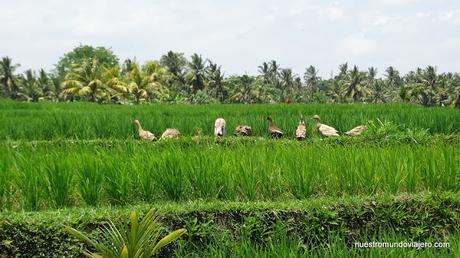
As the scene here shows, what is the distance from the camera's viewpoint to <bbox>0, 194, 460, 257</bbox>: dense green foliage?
294cm

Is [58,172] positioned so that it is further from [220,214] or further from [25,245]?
[220,214]

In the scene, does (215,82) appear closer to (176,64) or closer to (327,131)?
(176,64)

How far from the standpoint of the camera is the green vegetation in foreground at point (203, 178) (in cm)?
350

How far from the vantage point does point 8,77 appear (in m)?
35.1

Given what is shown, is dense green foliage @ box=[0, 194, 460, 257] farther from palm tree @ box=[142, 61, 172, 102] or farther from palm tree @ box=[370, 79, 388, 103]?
palm tree @ box=[370, 79, 388, 103]

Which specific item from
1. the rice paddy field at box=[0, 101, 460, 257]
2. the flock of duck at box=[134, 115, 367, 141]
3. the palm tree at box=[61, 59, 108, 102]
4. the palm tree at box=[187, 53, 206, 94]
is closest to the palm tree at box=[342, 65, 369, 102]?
the palm tree at box=[187, 53, 206, 94]

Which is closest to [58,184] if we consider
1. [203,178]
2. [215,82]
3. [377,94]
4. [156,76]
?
[203,178]

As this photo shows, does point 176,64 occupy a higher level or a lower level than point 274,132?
higher

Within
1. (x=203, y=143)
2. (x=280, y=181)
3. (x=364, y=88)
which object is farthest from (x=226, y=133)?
(x=364, y=88)

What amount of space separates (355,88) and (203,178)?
38.5 m

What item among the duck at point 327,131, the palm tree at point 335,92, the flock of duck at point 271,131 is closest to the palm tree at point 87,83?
the flock of duck at point 271,131

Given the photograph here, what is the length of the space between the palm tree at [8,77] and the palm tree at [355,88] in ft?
92.5

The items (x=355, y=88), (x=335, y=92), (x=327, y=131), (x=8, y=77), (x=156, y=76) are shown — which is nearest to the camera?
(x=327, y=131)

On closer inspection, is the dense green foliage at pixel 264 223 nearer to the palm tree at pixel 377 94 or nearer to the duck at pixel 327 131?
the duck at pixel 327 131
